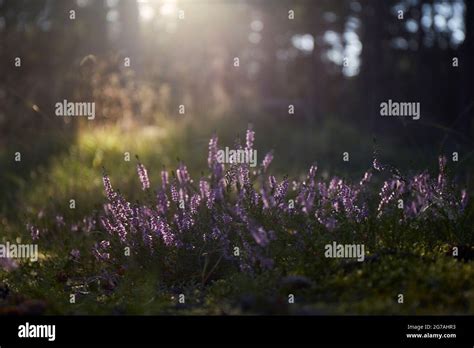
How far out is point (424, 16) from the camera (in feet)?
73.1

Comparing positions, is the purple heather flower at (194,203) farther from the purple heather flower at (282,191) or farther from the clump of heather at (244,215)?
the purple heather flower at (282,191)

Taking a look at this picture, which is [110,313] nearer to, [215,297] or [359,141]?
[215,297]

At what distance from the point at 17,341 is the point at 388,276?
209 cm

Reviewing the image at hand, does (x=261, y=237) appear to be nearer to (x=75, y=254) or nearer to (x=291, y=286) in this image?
(x=291, y=286)

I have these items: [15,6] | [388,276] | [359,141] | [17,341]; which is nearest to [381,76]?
[359,141]

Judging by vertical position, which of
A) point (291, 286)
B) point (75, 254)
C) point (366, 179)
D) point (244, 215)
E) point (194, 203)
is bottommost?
point (291, 286)

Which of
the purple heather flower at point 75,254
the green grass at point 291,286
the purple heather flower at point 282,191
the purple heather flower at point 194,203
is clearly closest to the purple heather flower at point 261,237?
the green grass at point 291,286

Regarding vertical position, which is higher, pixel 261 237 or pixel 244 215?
pixel 244 215

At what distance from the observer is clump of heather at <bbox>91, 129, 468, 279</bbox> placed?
423cm

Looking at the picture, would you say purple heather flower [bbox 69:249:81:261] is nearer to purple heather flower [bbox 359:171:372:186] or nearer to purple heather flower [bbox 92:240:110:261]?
purple heather flower [bbox 92:240:110:261]

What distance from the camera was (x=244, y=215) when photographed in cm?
420

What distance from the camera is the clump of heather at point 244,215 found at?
4.23 metres

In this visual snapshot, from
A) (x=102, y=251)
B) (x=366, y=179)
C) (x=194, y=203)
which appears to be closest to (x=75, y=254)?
(x=102, y=251)

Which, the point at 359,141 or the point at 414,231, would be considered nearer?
the point at 414,231
